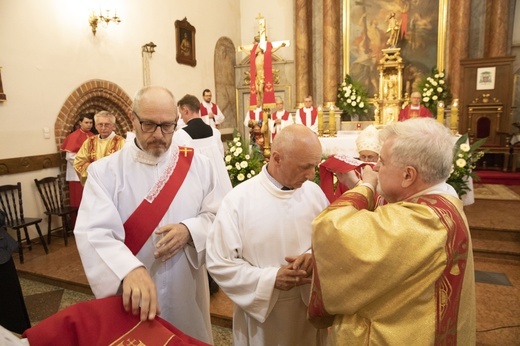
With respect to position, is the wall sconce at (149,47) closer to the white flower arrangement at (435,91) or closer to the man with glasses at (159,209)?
the man with glasses at (159,209)

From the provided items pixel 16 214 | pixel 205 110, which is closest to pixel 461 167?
pixel 16 214

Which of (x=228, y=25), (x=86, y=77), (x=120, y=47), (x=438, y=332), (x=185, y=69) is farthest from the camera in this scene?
(x=228, y=25)

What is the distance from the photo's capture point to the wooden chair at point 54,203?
526 centimetres

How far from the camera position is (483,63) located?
8.66 m

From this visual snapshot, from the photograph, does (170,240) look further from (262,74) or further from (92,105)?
(92,105)

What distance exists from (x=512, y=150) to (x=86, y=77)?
8.78 meters

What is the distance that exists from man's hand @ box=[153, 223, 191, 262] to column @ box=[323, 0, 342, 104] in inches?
366

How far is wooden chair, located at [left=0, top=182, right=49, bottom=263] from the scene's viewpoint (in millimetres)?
4656

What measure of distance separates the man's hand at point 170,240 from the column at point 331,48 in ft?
30.5

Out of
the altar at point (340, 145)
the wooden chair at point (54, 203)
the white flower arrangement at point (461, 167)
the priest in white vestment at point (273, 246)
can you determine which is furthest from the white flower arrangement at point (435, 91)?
the priest in white vestment at point (273, 246)

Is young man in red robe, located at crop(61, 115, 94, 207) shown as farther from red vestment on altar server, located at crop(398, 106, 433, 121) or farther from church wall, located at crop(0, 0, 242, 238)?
red vestment on altar server, located at crop(398, 106, 433, 121)

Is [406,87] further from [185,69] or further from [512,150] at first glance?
[185,69]

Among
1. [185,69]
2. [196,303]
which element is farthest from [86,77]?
[196,303]

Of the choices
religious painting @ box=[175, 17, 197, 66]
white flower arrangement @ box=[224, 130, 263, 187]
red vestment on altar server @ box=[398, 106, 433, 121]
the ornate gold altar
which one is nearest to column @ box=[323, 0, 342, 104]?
the ornate gold altar
